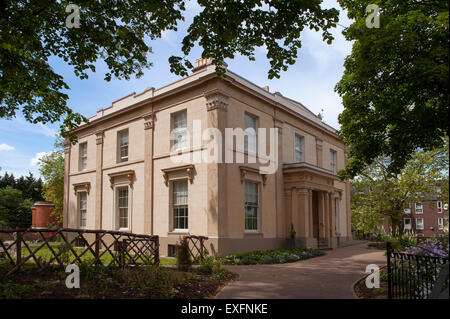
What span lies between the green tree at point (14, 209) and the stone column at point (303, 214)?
2566cm

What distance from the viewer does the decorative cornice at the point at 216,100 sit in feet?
50.8

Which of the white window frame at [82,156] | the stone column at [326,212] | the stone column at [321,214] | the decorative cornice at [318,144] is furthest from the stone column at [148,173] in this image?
the decorative cornice at [318,144]

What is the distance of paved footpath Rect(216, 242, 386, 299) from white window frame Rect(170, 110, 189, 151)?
22.1ft

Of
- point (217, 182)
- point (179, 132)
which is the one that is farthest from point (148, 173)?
point (217, 182)

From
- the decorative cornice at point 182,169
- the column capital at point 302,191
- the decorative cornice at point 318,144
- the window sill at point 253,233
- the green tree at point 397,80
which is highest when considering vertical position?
the decorative cornice at point 318,144

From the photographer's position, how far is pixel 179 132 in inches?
677

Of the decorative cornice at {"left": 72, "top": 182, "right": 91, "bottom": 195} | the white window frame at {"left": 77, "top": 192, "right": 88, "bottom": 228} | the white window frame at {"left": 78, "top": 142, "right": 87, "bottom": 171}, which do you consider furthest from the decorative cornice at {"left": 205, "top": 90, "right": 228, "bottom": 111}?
the white window frame at {"left": 77, "top": 192, "right": 88, "bottom": 228}

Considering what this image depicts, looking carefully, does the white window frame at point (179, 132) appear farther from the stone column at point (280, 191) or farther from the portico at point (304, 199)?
the portico at point (304, 199)

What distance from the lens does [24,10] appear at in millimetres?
9781

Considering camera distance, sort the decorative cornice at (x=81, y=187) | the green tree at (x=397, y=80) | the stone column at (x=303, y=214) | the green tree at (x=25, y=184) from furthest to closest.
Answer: the green tree at (x=25, y=184)
the decorative cornice at (x=81, y=187)
the stone column at (x=303, y=214)
the green tree at (x=397, y=80)

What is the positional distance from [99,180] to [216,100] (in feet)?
33.1

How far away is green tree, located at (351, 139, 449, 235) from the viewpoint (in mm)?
23438

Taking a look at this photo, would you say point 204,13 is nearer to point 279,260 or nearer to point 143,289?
point 143,289
